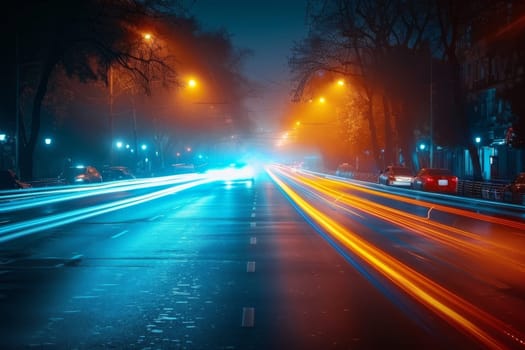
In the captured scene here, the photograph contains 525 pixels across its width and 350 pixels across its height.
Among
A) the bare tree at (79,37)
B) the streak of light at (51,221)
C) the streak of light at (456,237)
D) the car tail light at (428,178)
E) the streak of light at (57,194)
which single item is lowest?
the streak of light at (456,237)

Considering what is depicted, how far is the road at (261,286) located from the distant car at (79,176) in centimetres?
3544

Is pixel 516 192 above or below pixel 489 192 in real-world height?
above

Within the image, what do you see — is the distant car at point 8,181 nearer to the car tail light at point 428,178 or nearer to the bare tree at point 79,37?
the bare tree at point 79,37

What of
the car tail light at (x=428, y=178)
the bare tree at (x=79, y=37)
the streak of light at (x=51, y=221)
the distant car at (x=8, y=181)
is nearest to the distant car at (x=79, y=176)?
the bare tree at (x=79, y=37)

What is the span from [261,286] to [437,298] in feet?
9.23

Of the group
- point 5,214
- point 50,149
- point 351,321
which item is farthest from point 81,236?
point 50,149

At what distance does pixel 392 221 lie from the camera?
28.2m

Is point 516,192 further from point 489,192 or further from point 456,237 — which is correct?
point 456,237

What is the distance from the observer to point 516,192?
135ft

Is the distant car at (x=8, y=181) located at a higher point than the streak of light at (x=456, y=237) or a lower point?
higher

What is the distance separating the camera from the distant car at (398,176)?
60156 mm

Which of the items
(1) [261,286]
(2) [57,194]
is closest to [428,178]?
(2) [57,194]

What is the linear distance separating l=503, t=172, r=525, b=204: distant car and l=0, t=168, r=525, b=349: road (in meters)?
14.8

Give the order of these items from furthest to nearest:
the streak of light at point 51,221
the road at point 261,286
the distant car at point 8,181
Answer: the distant car at point 8,181, the streak of light at point 51,221, the road at point 261,286
